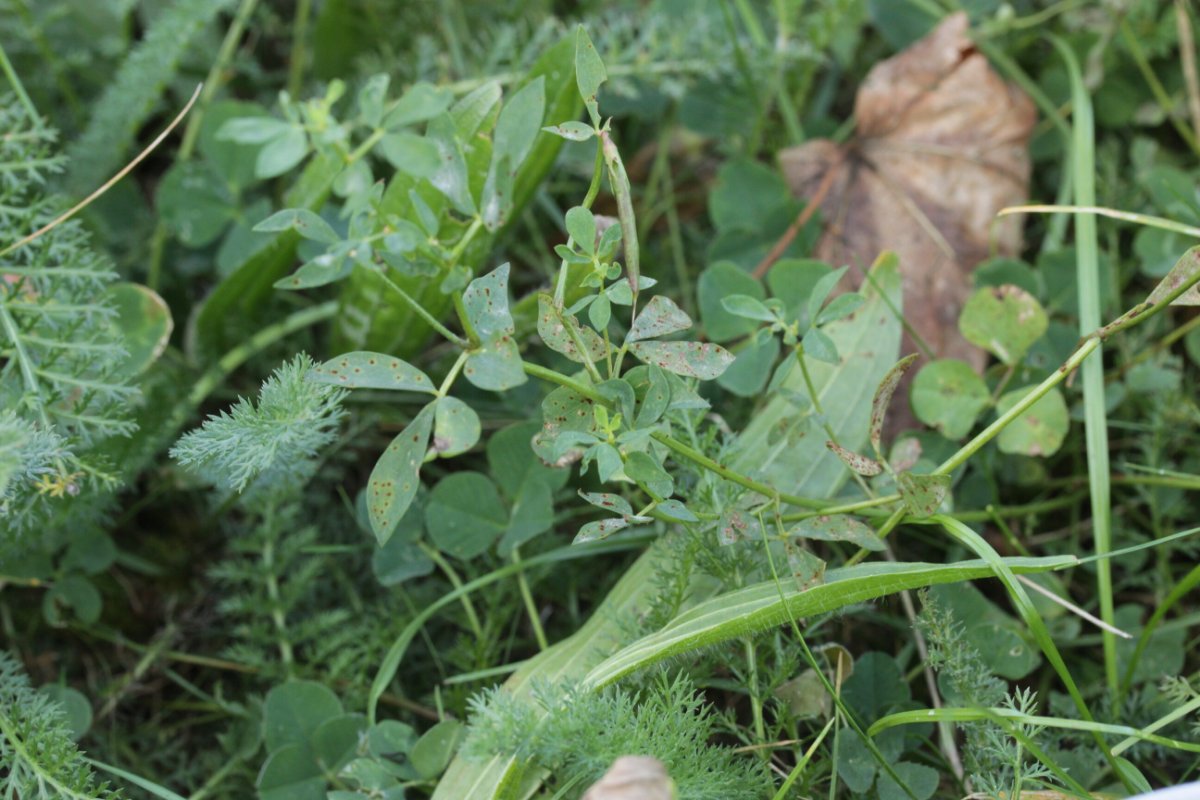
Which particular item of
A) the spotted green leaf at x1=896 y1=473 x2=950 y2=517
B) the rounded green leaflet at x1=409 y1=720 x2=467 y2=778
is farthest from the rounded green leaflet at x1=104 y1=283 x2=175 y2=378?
the spotted green leaf at x1=896 y1=473 x2=950 y2=517

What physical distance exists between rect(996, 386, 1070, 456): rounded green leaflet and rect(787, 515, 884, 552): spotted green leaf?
1.42ft

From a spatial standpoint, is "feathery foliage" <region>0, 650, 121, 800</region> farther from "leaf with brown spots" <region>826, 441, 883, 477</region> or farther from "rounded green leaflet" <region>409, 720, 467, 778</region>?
"leaf with brown spots" <region>826, 441, 883, 477</region>

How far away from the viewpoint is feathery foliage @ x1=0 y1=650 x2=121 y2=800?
45.9 inches

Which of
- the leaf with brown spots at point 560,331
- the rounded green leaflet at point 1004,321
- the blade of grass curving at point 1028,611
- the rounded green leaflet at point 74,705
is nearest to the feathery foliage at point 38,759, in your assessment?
the rounded green leaflet at point 74,705

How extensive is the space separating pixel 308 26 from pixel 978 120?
1.40 m

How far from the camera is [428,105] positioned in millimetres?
1098

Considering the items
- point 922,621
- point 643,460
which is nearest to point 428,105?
point 643,460

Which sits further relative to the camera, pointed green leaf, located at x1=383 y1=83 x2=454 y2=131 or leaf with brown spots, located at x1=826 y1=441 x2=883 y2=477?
leaf with brown spots, located at x1=826 y1=441 x2=883 y2=477

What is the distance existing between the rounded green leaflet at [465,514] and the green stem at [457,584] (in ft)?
0.06

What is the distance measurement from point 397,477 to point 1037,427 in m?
0.98

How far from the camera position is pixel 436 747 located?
1.34 m

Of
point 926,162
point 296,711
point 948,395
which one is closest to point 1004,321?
point 948,395

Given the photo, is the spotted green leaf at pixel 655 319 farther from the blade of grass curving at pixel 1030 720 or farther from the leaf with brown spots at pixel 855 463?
the blade of grass curving at pixel 1030 720

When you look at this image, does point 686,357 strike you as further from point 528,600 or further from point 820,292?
point 528,600
